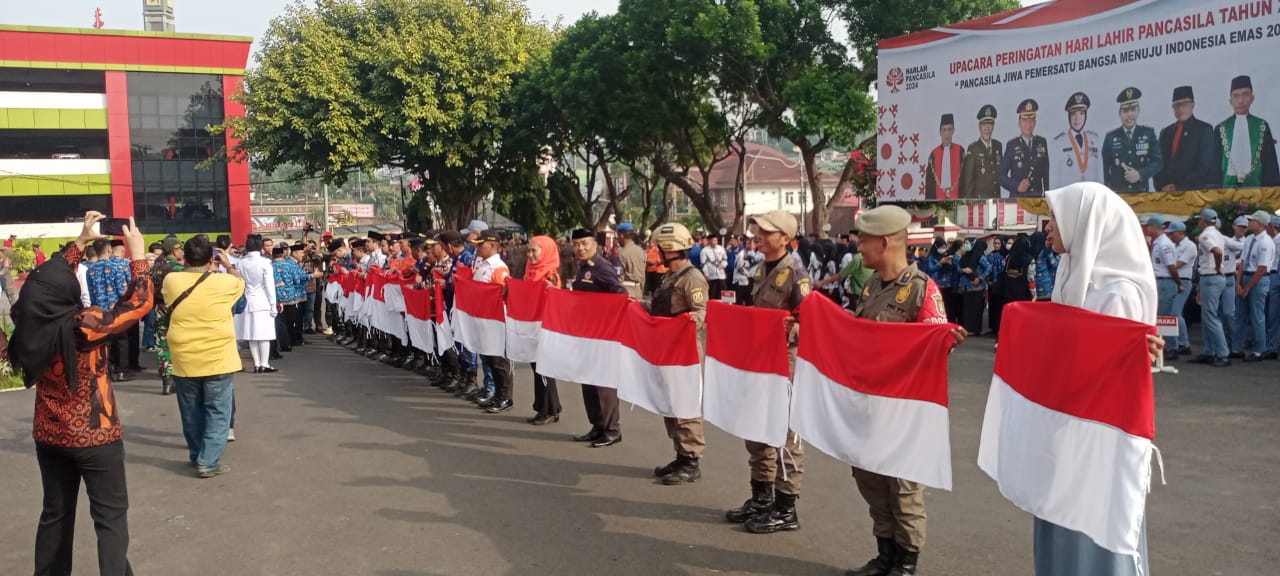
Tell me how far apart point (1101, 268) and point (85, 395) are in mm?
4569

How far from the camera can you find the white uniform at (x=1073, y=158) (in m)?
16.5

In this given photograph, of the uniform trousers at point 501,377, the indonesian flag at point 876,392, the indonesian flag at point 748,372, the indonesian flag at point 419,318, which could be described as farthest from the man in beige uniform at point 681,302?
the indonesian flag at point 419,318

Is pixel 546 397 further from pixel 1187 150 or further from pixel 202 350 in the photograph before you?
pixel 1187 150

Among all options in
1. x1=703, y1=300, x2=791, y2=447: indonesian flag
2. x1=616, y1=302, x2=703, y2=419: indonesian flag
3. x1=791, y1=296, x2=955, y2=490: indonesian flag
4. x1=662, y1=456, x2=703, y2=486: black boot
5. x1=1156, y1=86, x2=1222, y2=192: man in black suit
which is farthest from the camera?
x1=1156, y1=86, x2=1222, y2=192: man in black suit

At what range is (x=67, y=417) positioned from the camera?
4.51m

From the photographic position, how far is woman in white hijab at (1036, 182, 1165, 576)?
134 inches

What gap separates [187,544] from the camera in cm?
567

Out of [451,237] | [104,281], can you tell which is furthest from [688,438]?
[104,281]

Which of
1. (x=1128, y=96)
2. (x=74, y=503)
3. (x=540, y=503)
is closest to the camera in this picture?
(x=74, y=503)

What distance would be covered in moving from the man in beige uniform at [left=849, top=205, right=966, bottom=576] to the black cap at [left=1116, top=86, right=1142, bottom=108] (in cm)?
1329

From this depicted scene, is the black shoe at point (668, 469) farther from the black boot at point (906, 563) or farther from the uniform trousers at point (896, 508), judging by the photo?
the black boot at point (906, 563)

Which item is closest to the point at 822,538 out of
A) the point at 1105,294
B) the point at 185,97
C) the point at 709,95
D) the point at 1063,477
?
the point at 1063,477

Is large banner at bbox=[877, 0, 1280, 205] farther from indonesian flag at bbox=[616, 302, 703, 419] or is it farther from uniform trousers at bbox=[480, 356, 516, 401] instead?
indonesian flag at bbox=[616, 302, 703, 419]

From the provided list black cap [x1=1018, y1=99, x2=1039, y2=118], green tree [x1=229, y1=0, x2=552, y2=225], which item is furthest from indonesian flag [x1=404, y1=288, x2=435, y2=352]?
green tree [x1=229, y1=0, x2=552, y2=225]
